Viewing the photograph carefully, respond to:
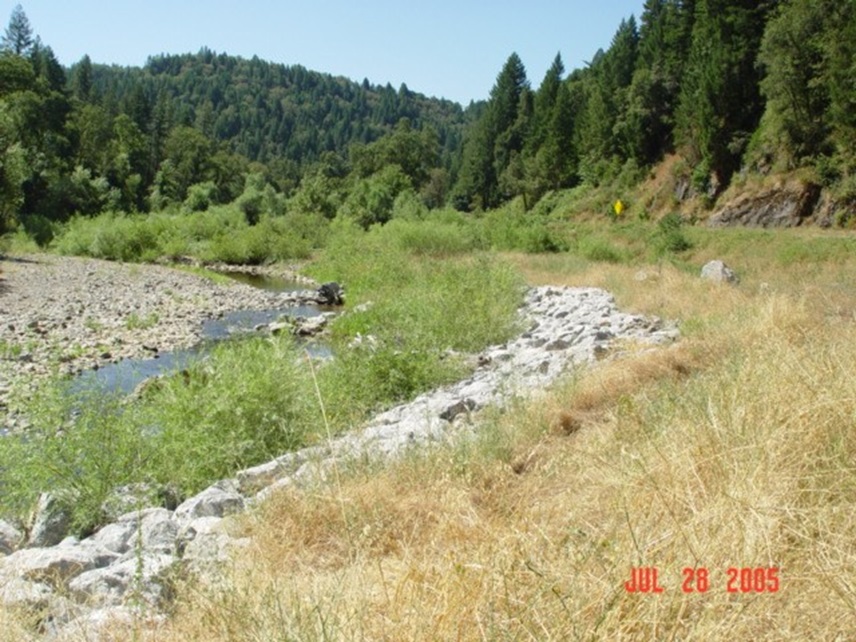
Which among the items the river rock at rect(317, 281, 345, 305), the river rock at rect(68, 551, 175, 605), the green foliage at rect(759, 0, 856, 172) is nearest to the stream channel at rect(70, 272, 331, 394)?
the river rock at rect(317, 281, 345, 305)

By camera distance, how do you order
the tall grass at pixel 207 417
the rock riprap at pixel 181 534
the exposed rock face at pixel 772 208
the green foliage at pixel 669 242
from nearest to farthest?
the rock riprap at pixel 181 534 < the tall grass at pixel 207 417 < the green foliage at pixel 669 242 < the exposed rock face at pixel 772 208

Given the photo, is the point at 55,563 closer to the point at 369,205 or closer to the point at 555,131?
the point at 369,205

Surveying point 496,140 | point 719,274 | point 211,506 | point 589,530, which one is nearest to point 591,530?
point 589,530

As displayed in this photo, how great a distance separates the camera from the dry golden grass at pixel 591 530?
2006 millimetres

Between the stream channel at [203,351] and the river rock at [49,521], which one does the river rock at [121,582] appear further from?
the stream channel at [203,351]

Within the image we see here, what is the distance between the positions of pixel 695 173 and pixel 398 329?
28.4 meters

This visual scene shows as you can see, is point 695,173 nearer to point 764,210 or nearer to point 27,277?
point 764,210

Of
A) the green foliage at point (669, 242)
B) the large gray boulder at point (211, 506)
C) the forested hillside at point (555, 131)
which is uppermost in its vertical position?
the forested hillside at point (555, 131)

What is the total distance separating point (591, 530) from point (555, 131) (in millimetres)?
54689

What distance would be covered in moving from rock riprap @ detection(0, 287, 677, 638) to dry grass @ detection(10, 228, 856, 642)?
24 cm

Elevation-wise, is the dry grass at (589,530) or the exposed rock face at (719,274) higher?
the exposed rock face at (719,274)
